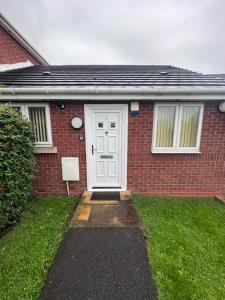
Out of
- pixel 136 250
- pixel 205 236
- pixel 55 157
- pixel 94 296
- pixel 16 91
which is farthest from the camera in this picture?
pixel 55 157

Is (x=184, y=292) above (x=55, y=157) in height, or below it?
below

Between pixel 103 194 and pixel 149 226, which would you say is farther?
pixel 103 194

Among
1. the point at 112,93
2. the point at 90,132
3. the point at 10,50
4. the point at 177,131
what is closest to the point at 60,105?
the point at 90,132

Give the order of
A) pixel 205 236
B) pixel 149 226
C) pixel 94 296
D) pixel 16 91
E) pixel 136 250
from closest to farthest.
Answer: pixel 94 296 < pixel 136 250 < pixel 205 236 < pixel 149 226 < pixel 16 91

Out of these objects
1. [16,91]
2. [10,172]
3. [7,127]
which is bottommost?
[10,172]

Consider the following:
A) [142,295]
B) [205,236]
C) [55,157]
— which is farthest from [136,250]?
[55,157]

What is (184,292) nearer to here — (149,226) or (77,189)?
(149,226)

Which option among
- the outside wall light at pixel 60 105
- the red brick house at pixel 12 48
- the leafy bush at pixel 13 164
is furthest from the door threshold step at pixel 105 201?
the red brick house at pixel 12 48

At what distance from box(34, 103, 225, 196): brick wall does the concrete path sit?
148 centimetres

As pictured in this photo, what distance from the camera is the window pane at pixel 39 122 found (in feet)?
15.2

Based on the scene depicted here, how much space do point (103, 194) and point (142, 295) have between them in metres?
2.96

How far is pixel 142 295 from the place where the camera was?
6.89 feet

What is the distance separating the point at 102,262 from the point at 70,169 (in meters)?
2.75

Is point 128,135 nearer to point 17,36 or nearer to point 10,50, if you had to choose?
point 10,50
